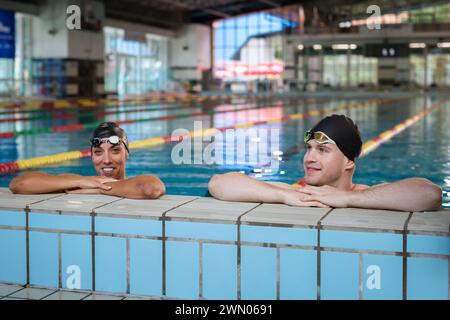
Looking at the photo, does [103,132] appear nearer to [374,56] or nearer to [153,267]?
[153,267]

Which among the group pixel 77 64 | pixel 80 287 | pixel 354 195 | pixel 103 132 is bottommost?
pixel 80 287

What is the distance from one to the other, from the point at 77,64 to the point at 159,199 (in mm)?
29425

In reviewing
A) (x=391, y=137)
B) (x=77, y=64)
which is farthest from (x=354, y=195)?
(x=77, y=64)

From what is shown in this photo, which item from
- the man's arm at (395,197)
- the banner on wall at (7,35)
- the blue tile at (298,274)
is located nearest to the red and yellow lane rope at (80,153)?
the man's arm at (395,197)

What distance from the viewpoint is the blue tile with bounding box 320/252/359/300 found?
8.59 feet

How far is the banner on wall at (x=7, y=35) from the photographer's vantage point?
25.4 meters

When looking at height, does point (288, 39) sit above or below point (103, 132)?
above

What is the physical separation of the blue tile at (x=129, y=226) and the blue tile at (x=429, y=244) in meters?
0.99

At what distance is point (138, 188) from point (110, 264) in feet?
1.40

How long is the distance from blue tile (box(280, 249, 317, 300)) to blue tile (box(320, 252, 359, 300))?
38mm

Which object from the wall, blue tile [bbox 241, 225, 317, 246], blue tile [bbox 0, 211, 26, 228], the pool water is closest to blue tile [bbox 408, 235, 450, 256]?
blue tile [bbox 241, 225, 317, 246]

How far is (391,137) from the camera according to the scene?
506 inches

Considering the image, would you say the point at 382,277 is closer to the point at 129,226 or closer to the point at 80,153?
the point at 129,226

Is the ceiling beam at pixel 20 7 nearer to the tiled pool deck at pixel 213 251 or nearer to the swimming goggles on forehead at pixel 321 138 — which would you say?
the tiled pool deck at pixel 213 251
